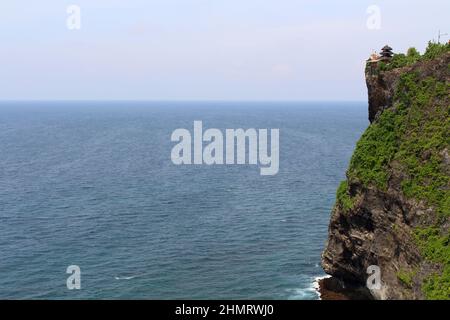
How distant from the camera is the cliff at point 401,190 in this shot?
38656 millimetres

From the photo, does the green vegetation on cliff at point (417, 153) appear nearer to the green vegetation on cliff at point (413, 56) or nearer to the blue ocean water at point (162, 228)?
the green vegetation on cliff at point (413, 56)

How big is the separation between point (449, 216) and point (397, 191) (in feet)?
21.2

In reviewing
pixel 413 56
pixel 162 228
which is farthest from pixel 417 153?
pixel 162 228

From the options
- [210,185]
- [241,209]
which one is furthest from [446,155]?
[210,185]

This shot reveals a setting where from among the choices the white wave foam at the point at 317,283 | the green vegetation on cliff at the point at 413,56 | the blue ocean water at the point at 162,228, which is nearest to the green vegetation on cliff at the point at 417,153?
the green vegetation on cliff at the point at 413,56

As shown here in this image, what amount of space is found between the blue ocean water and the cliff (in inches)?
394

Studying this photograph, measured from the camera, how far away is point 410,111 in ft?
158

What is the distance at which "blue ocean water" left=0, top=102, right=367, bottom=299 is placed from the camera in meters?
55.8

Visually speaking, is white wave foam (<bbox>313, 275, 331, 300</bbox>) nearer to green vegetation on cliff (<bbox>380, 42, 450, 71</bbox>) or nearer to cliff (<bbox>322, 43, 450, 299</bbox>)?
cliff (<bbox>322, 43, 450, 299</bbox>)

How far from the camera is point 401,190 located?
4347 centimetres

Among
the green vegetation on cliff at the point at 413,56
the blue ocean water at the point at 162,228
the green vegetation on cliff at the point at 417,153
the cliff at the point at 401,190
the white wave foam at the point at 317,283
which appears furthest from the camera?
the blue ocean water at the point at 162,228

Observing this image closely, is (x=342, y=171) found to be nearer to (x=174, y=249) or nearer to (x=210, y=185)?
(x=210, y=185)

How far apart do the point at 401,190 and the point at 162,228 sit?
42219mm

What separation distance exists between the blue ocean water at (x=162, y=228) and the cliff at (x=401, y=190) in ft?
32.9
